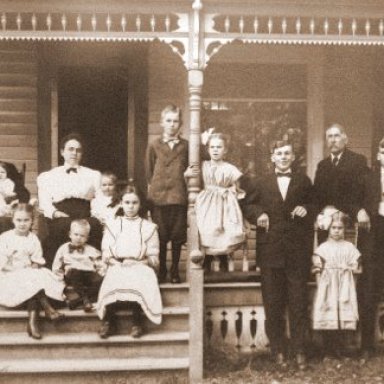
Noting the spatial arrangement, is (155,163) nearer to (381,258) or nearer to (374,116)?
(381,258)

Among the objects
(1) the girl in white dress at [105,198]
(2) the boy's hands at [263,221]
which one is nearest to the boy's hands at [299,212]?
(2) the boy's hands at [263,221]

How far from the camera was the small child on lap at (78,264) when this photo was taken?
7562 millimetres

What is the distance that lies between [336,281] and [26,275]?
10.4 feet

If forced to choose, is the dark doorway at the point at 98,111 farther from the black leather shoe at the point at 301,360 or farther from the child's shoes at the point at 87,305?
the black leather shoe at the point at 301,360

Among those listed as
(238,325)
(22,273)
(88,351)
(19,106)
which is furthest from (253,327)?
(19,106)

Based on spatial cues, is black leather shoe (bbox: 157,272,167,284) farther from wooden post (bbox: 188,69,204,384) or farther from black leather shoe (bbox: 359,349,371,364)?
black leather shoe (bbox: 359,349,371,364)

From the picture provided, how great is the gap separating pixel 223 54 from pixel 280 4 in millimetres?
2782

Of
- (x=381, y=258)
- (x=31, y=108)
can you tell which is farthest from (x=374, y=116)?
(x=31, y=108)

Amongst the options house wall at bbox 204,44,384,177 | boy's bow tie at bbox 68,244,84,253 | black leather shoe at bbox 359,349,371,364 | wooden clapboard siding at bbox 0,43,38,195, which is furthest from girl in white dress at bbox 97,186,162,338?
house wall at bbox 204,44,384,177

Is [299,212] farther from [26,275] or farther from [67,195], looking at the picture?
[26,275]

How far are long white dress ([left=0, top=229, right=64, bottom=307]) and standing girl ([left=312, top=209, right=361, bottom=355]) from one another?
2.66 m

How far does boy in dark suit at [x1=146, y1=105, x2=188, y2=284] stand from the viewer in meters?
7.88

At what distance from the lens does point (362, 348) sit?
7898 mm

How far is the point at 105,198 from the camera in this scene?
827 cm
